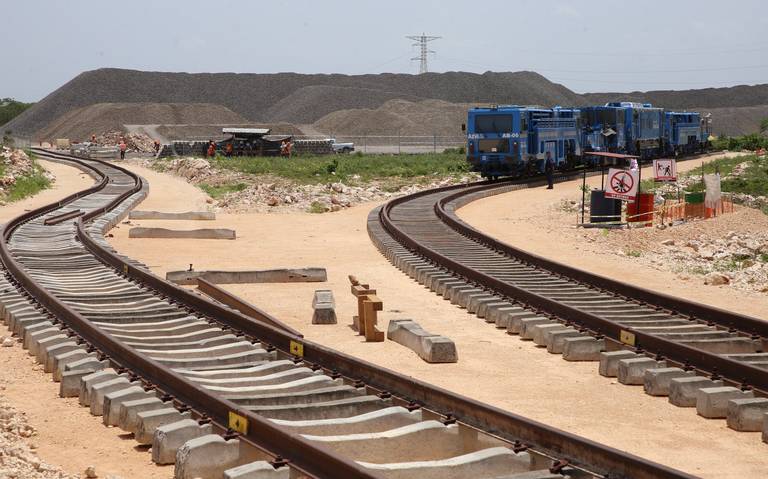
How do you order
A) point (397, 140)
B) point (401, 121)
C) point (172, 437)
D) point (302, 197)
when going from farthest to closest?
point (401, 121)
point (397, 140)
point (302, 197)
point (172, 437)

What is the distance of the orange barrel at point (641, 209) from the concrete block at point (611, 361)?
16.4 metres

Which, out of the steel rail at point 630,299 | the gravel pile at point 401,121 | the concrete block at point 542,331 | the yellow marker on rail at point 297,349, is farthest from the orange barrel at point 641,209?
the gravel pile at point 401,121

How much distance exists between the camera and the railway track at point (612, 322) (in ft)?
32.6

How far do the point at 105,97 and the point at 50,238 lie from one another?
143 metres

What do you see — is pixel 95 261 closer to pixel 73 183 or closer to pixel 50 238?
pixel 50 238

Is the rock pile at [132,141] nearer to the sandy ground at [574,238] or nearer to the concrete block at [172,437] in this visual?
the sandy ground at [574,238]

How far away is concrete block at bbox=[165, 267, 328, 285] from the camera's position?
17516 mm

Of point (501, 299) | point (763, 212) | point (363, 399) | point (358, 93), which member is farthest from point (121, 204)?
point (358, 93)

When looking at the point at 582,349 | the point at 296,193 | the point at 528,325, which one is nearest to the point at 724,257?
the point at 528,325

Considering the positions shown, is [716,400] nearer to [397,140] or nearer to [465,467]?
[465,467]

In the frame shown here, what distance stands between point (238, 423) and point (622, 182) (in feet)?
63.6

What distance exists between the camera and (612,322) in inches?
481

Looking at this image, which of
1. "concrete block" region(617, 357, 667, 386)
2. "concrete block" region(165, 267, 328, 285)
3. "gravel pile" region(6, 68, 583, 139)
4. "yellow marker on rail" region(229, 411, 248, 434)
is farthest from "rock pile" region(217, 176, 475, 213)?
"gravel pile" region(6, 68, 583, 139)

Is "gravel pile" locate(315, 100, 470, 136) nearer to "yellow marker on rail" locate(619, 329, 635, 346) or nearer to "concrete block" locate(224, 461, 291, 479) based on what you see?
"yellow marker on rail" locate(619, 329, 635, 346)
